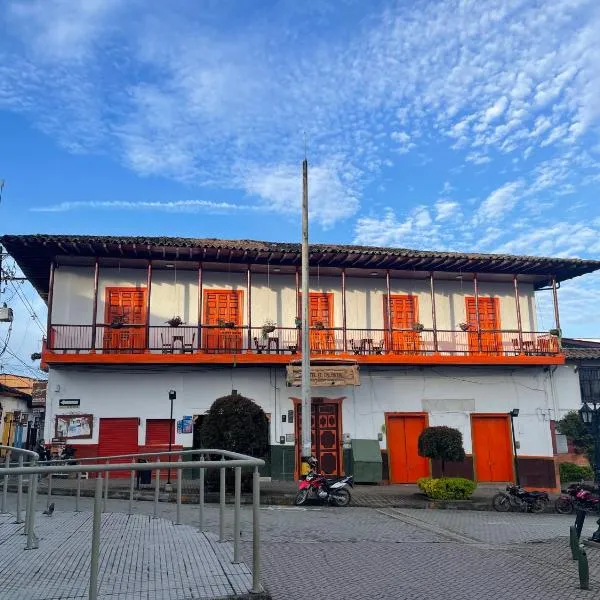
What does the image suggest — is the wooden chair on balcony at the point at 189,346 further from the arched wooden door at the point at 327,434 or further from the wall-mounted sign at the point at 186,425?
the arched wooden door at the point at 327,434

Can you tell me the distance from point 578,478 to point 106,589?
2181 centimetres

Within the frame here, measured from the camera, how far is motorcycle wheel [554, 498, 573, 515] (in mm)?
15656

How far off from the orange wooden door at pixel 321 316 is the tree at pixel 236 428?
5.80 meters

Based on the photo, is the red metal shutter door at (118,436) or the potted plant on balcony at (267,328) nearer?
the red metal shutter door at (118,436)

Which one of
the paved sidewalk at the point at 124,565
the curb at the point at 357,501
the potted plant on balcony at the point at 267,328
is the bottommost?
the curb at the point at 357,501

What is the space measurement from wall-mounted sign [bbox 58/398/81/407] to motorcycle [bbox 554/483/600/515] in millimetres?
14378

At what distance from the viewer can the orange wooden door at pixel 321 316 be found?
21.0 metres

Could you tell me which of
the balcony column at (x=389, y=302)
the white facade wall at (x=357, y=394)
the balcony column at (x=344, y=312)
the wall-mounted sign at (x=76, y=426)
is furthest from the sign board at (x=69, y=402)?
the balcony column at (x=389, y=302)

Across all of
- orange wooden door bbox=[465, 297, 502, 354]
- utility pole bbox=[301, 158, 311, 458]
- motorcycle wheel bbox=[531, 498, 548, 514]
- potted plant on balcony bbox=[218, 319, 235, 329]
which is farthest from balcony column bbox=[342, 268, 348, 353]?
motorcycle wheel bbox=[531, 498, 548, 514]

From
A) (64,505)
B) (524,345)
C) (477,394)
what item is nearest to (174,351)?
(64,505)

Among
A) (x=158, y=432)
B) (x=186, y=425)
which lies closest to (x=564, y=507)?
(x=186, y=425)

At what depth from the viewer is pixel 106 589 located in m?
5.02

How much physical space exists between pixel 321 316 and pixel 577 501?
10070 millimetres

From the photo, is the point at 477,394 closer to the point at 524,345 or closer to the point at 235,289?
the point at 524,345
